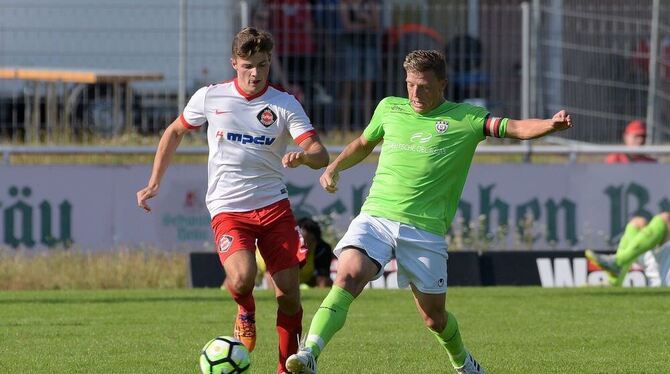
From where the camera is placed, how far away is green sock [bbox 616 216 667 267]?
1566 cm

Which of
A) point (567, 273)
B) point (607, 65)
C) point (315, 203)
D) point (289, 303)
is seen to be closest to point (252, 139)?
point (289, 303)

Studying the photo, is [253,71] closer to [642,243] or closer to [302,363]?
[302,363]

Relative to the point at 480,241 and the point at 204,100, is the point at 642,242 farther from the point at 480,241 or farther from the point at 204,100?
the point at 204,100

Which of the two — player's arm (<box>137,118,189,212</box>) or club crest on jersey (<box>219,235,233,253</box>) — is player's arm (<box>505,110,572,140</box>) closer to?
club crest on jersey (<box>219,235,233,253</box>)

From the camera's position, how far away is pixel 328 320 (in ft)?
26.3

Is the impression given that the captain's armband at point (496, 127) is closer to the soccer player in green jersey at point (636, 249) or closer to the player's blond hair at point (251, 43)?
the player's blond hair at point (251, 43)

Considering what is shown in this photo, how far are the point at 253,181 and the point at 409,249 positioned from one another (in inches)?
47.2

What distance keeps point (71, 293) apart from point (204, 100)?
6.20 meters

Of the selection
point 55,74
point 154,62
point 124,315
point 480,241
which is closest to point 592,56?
point 480,241

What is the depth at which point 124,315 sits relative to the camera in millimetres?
12781

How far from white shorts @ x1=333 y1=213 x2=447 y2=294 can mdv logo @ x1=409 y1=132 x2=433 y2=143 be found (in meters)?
0.50

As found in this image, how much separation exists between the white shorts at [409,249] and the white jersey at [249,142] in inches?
35.3

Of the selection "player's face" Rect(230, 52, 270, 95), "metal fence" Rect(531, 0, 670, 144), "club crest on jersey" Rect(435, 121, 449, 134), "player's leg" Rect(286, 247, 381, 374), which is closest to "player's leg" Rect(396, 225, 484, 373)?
"player's leg" Rect(286, 247, 381, 374)

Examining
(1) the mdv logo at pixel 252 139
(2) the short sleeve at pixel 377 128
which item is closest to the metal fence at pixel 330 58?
(1) the mdv logo at pixel 252 139
